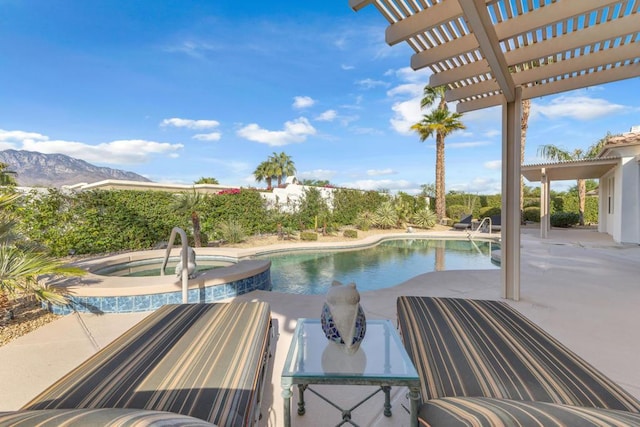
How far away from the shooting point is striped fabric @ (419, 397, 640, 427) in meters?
0.91

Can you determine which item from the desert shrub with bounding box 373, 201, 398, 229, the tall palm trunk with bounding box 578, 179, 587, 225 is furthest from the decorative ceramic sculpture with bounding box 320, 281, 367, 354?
the tall palm trunk with bounding box 578, 179, 587, 225

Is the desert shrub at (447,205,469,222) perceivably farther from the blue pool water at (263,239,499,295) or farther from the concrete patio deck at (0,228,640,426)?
the concrete patio deck at (0,228,640,426)

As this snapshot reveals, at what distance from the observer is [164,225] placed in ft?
31.8

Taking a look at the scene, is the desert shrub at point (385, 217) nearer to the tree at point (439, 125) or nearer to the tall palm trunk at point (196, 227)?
the tree at point (439, 125)

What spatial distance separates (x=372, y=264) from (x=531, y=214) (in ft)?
47.0

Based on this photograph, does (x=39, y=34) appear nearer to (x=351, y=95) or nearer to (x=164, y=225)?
(x=164, y=225)

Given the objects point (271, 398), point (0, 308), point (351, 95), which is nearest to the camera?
point (271, 398)

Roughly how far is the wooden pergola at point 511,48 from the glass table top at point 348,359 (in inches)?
100

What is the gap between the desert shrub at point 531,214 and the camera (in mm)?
17109

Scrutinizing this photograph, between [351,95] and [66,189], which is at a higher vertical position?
[351,95]

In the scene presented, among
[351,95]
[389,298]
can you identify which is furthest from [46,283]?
[351,95]

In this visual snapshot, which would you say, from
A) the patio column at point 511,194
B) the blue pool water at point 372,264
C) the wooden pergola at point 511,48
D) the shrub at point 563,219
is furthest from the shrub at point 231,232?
the shrub at point 563,219

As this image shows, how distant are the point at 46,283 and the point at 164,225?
575 centimetres

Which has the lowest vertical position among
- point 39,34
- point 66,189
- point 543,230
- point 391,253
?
point 391,253
